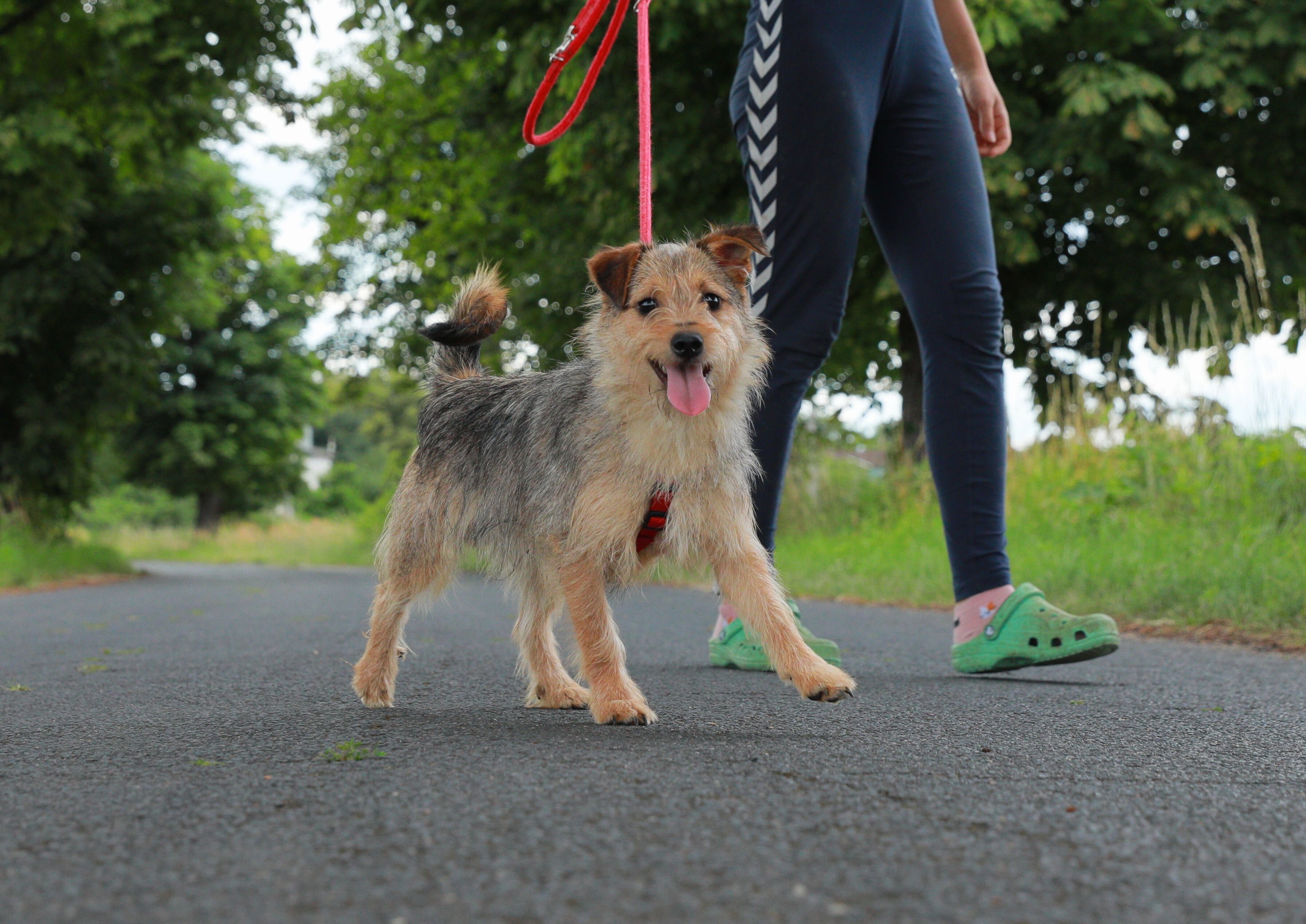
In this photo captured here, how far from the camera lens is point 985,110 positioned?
4656 millimetres

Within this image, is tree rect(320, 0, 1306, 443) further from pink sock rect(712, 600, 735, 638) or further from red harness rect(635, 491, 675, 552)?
red harness rect(635, 491, 675, 552)

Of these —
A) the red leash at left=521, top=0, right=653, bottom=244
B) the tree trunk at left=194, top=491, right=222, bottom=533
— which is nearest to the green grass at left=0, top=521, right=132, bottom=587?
the red leash at left=521, top=0, right=653, bottom=244

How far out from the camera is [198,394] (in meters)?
40.6

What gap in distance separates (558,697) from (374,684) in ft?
1.92

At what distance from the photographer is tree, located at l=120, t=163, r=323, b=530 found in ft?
129

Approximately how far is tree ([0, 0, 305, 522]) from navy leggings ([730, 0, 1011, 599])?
1014 centimetres

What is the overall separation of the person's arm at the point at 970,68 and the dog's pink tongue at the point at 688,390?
2.10 m

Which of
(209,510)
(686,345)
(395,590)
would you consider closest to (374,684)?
(395,590)

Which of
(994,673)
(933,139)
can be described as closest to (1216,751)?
(994,673)

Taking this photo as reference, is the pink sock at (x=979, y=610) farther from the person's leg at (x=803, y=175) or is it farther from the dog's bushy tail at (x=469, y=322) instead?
the dog's bushy tail at (x=469, y=322)

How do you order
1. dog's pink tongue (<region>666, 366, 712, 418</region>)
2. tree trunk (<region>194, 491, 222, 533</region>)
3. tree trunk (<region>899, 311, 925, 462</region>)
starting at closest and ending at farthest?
dog's pink tongue (<region>666, 366, 712, 418</region>) < tree trunk (<region>899, 311, 925, 462</region>) < tree trunk (<region>194, 491, 222, 533</region>)

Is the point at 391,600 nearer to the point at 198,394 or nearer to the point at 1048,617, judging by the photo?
the point at 1048,617

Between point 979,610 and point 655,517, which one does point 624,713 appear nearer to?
point 655,517

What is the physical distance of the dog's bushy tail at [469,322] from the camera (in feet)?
14.0
